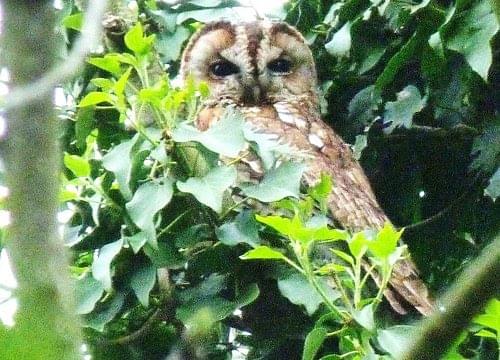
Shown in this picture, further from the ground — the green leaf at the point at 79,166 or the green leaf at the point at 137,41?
the green leaf at the point at 137,41

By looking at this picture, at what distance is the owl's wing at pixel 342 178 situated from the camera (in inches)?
90.8

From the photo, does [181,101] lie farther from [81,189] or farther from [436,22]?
[436,22]

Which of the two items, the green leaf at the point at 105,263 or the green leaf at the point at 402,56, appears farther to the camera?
the green leaf at the point at 402,56

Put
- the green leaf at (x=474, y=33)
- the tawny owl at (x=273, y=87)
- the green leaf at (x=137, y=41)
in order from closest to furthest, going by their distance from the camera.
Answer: the green leaf at (x=137, y=41)
the green leaf at (x=474, y=33)
the tawny owl at (x=273, y=87)

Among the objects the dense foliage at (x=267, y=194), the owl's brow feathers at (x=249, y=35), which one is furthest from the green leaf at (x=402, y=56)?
the owl's brow feathers at (x=249, y=35)

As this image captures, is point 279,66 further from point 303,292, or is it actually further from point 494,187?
point 303,292

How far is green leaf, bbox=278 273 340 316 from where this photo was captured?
5.82 feet

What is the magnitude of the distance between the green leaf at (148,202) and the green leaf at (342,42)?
2.52 feet

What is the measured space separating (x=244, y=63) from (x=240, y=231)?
4.92ft

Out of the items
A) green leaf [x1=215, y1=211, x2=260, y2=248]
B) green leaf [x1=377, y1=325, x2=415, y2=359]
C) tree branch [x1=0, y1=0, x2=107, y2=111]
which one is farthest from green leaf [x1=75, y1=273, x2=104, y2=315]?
tree branch [x1=0, y1=0, x2=107, y2=111]

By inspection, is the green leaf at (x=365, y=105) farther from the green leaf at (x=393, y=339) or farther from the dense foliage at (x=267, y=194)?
the green leaf at (x=393, y=339)

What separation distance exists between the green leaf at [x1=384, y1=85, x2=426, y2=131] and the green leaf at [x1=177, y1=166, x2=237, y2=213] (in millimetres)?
660

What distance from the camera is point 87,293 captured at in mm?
1896

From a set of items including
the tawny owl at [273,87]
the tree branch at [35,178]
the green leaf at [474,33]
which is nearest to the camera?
the tree branch at [35,178]
